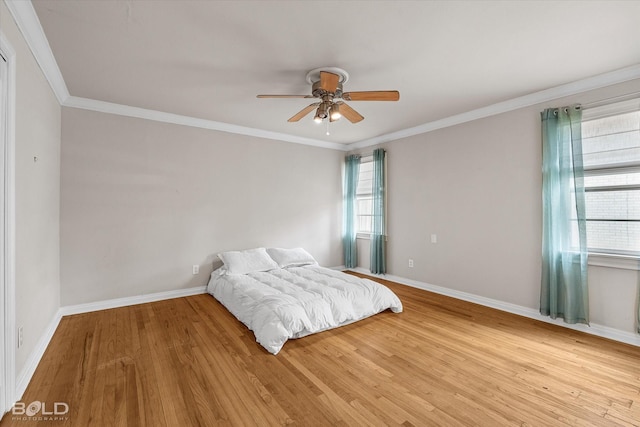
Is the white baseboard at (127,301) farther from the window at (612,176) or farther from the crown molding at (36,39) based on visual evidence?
the window at (612,176)

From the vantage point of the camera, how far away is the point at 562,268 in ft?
10.3

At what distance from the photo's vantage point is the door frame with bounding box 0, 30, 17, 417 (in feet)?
5.82

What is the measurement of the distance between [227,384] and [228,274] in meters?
2.12

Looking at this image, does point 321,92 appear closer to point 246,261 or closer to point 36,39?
point 36,39

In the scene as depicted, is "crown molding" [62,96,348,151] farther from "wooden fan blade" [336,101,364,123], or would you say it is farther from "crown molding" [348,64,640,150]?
"wooden fan blade" [336,101,364,123]

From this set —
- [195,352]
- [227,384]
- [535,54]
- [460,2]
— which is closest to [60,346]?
[195,352]

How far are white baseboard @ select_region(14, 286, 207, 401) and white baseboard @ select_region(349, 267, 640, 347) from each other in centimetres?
335

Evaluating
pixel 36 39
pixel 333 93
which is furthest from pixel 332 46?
pixel 36 39

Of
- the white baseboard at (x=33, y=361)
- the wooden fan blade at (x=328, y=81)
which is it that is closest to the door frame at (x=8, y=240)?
the white baseboard at (x=33, y=361)

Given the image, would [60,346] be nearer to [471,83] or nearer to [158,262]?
[158,262]

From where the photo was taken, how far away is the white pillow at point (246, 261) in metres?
4.19

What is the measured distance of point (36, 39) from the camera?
223 cm

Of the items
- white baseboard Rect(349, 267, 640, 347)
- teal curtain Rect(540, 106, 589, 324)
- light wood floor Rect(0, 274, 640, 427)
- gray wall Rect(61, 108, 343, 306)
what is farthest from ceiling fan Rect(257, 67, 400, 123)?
white baseboard Rect(349, 267, 640, 347)

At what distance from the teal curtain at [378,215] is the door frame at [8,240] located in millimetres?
4535
